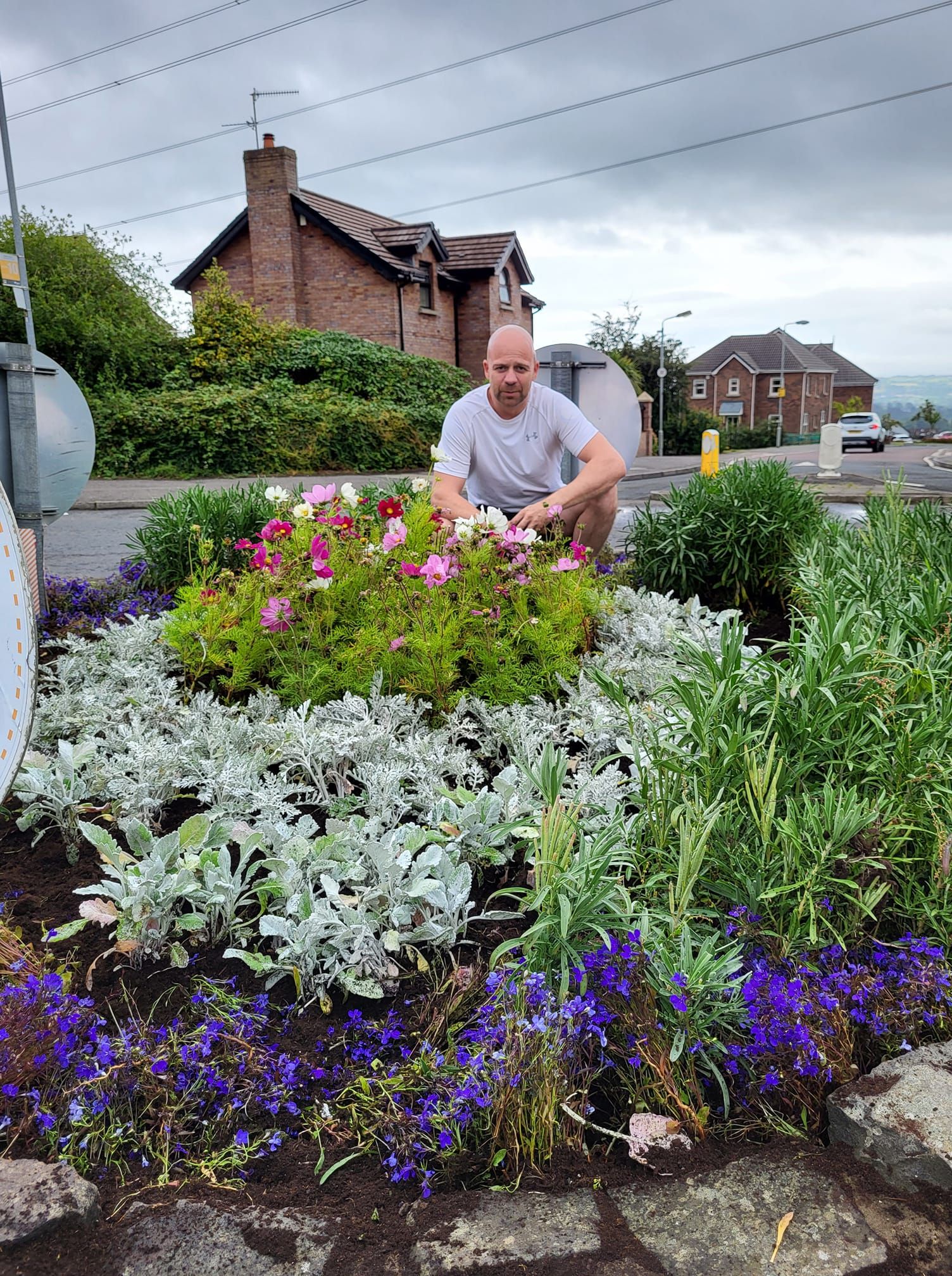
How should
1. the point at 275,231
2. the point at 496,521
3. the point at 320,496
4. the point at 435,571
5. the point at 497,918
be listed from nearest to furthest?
1. the point at 497,918
2. the point at 435,571
3. the point at 496,521
4. the point at 320,496
5. the point at 275,231

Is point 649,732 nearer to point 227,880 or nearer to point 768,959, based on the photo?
point 768,959

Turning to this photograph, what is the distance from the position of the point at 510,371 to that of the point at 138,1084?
398 centimetres

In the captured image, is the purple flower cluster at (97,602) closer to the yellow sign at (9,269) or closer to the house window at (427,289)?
the yellow sign at (9,269)

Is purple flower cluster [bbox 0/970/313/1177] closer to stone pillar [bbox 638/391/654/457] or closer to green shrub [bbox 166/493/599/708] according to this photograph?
green shrub [bbox 166/493/599/708]

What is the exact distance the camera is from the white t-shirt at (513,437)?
525 centimetres

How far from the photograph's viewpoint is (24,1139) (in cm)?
170

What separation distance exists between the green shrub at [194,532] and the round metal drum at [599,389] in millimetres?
2444

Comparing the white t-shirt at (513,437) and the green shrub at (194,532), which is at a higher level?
the white t-shirt at (513,437)

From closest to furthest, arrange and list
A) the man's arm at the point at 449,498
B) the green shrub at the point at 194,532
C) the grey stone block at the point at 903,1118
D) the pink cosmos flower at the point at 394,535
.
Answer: the grey stone block at the point at 903,1118 < the pink cosmos flower at the point at 394,535 < the man's arm at the point at 449,498 < the green shrub at the point at 194,532

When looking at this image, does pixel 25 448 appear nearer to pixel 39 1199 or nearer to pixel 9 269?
pixel 9 269

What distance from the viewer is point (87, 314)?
24.5 meters


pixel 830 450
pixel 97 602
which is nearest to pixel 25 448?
pixel 97 602

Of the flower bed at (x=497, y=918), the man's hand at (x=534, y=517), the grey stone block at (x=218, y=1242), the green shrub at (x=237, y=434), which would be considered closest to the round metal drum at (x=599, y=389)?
the man's hand at (x=534, y=517)

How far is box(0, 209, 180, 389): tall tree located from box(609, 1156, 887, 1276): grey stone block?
75.7ft
